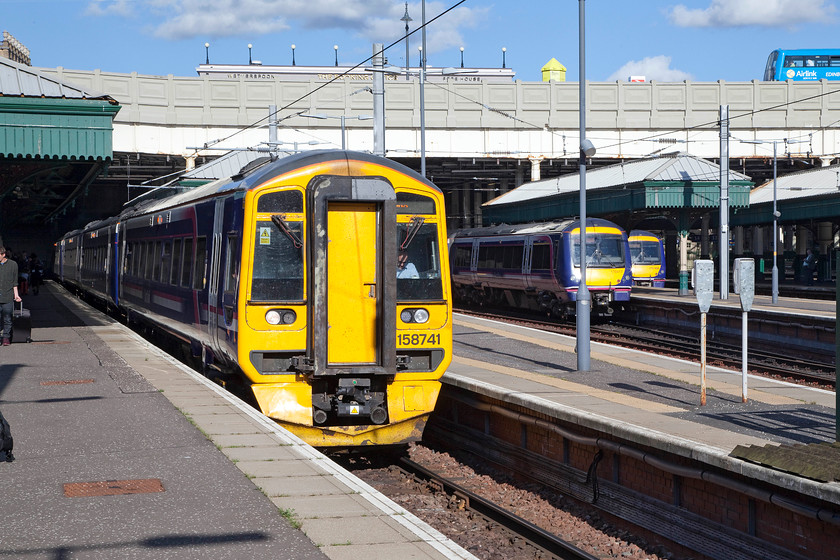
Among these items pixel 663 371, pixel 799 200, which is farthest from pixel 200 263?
pixel 799 200

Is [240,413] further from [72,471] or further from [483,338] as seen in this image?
[483,338]

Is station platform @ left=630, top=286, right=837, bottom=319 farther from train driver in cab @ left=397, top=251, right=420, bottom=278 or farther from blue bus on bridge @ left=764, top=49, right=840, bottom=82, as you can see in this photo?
blue bus on bridge @ left=764, top=49, right=840, bottom=82

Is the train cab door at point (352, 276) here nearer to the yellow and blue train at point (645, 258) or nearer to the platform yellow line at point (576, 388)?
the platform yellow line at point (576, 388)

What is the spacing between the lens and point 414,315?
11273 mm

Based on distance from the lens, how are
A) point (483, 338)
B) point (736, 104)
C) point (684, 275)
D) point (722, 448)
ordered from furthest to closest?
point (736, 104) → point (684, 275) → point (483, 338) → point (722, 448)

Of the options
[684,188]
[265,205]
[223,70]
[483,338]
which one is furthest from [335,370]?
[223,70]

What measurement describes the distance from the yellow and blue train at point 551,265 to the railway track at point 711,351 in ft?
3.02

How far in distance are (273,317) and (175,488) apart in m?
3.75

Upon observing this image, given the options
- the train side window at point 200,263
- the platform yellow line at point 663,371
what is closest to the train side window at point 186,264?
the train side window at point 200,263

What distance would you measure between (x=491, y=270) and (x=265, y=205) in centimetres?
2500

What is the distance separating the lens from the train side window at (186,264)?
14.3 meters

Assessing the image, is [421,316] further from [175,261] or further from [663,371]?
[663,371]

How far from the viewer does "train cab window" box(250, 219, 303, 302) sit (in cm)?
1100

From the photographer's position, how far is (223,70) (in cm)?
9275
